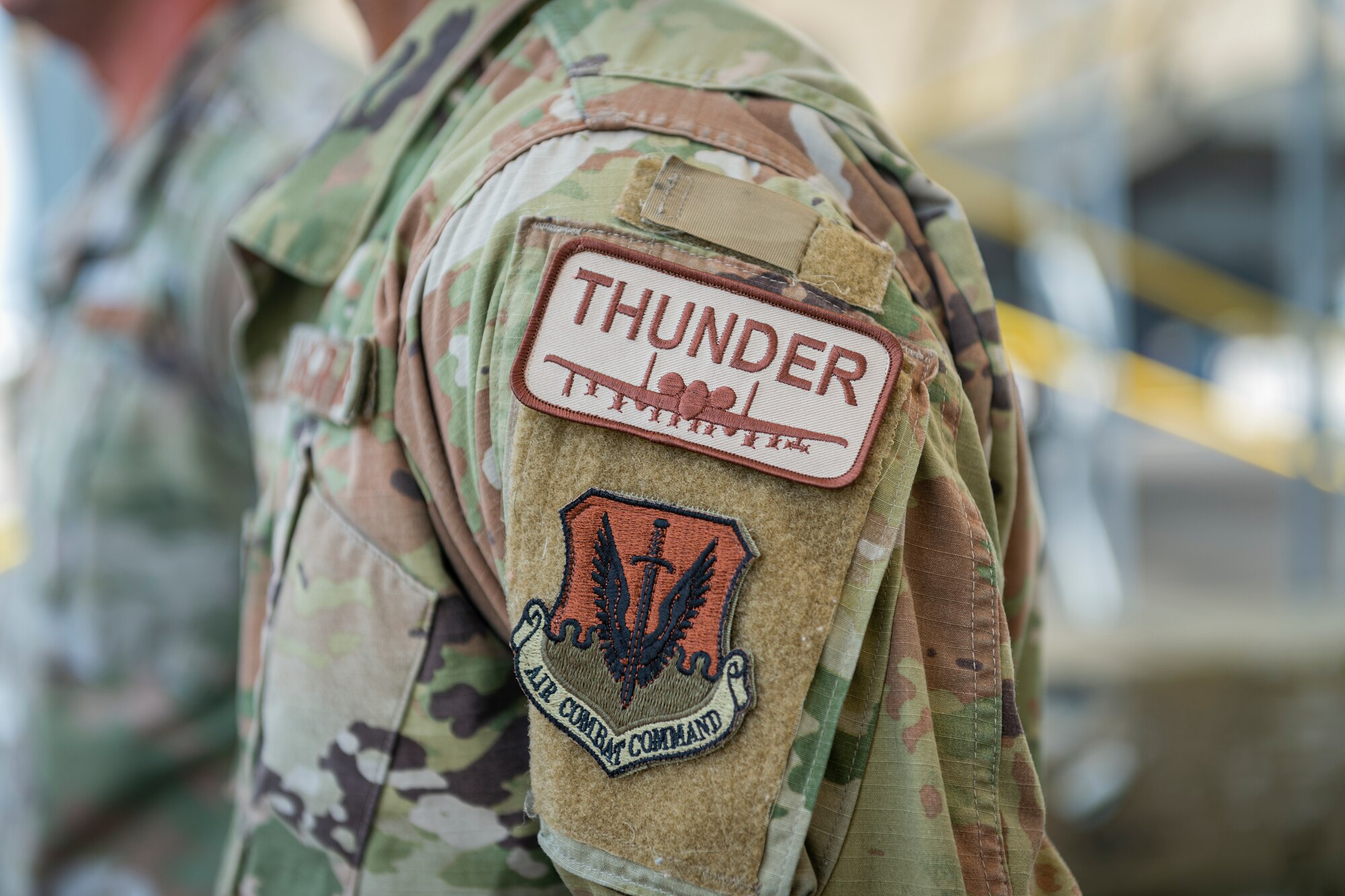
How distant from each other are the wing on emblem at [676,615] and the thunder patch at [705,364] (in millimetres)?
52

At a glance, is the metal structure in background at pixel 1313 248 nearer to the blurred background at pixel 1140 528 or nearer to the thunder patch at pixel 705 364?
the blurred background at pixel 1140 528

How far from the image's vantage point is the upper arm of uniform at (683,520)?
467mm

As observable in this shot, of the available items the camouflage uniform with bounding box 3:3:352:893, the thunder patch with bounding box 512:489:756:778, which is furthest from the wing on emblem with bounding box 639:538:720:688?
the camouflage uniform with bounding box 3:3:352:893

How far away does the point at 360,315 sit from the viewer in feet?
2.05

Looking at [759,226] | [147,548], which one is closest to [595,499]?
[759,226]

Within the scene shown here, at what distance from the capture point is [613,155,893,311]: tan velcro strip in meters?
0.49

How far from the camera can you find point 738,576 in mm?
468

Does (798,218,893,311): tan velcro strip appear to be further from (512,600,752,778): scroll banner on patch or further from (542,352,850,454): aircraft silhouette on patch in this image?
(512,600,752,778): scroll banner on patch

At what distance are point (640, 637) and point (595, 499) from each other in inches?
2.7

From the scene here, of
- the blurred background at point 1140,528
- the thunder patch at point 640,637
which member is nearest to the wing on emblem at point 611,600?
the thunder patch at point 640,637

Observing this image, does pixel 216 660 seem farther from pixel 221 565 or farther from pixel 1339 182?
pixel 1339 182

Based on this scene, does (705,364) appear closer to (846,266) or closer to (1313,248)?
(846,266)

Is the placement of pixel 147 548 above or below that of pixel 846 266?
below

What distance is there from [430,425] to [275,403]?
0.94ft
